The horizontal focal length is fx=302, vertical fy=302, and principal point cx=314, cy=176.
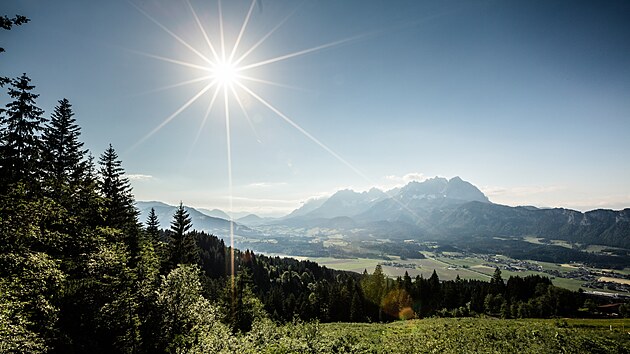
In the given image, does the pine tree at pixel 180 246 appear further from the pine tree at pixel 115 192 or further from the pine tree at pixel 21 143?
the pine tree at pixel 21 143

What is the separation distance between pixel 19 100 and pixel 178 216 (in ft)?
91.1

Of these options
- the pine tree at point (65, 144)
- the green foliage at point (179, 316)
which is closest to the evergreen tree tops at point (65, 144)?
the pine tree at point (65, 144)

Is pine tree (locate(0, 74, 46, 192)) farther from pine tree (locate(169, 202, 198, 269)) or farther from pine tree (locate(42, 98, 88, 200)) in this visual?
pine tree (locate(169, 202, 198, 269))

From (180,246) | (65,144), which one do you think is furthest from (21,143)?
(180,246)

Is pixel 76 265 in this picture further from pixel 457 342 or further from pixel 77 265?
pixel 457 342

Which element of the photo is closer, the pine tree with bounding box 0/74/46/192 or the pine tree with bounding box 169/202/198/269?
the pine tree with bounding box 0/74/46/192

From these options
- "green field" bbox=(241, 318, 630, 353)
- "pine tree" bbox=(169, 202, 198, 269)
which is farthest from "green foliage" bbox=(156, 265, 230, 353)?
"pine tree" bbox=(169, 202, 198, 269)

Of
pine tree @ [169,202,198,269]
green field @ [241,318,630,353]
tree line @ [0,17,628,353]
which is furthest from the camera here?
pine tree @ [169,202,198,269]

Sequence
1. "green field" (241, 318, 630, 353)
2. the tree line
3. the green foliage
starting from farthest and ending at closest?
1. the green foliage
2. "green field" (241, 318, 630, 353)
3. the tree line

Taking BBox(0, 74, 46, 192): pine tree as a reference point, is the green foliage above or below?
below

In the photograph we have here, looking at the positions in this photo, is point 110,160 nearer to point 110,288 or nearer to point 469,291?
point 110,288

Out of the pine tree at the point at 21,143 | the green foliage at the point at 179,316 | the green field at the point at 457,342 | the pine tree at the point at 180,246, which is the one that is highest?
the pine tree at the point at 21,143

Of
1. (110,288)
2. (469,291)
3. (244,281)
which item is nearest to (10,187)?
(110,288)

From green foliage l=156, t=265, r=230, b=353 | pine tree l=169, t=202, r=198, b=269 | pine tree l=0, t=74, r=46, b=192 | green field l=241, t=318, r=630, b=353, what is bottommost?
green field l=241, t=318, r=630, b=353
